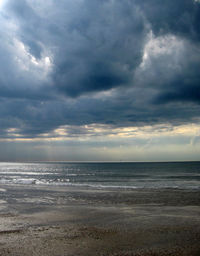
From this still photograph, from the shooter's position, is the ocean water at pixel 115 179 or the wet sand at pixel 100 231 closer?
the wet sand at pixel 100 231

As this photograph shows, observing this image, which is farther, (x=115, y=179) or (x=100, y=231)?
(x=115, y=179)

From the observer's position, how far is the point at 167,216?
14.6 meters

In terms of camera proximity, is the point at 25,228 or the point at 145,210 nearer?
the point at 25,228

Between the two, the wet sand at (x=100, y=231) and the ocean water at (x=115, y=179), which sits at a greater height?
the wet sand at (x=100, y=231)

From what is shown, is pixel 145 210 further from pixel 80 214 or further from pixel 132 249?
pixel 132 249

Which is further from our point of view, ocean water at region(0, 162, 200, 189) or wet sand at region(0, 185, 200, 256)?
ocean water at region(0, 162, 200, 189)

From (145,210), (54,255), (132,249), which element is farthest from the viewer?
(145,210)

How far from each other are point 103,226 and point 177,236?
12.9 feet

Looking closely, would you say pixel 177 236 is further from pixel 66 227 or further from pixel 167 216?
pixel 66 227

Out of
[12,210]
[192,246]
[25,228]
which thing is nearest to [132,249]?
[192,246]

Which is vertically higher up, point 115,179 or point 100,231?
point 100,231

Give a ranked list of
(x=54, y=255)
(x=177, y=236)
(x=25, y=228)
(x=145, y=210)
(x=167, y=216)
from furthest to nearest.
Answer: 1. (x=145, y=210)
2. (x=167, y=216)
3. (x=25, y=228)
4. (x=177, y=236)
5. (x=54, y=255)

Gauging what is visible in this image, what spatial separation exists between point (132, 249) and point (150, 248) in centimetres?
73

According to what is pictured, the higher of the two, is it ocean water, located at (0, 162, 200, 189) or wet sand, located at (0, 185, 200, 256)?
wet sand, located at (0, 185, 200, 256)
